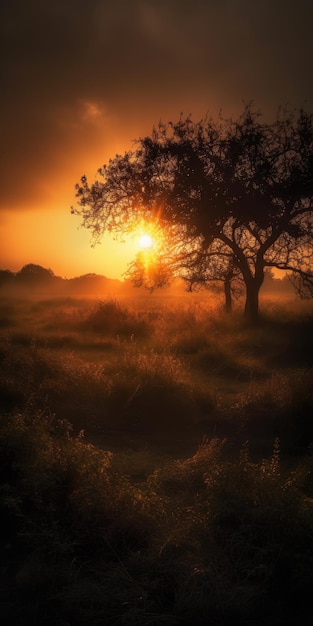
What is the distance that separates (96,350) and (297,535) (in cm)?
1248

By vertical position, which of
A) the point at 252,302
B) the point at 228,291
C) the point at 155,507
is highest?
the point at 228,291

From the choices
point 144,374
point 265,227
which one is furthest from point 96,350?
point 265,227

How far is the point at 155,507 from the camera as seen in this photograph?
4703 millimetres

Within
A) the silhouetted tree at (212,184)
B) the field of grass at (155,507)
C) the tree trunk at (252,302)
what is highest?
the silhouetted tree at (212,184)

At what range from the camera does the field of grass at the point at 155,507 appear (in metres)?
3.43

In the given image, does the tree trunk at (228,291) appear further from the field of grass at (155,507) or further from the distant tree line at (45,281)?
the distant tree line at (45,281)

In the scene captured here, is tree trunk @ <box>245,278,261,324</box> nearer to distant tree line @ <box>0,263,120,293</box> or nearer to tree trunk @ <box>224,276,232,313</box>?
tree trunk @ <box>224,276,232,313</box>

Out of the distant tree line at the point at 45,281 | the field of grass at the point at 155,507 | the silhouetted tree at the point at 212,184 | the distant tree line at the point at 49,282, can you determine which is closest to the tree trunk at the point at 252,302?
the silhouetted tree at the point at 212,184

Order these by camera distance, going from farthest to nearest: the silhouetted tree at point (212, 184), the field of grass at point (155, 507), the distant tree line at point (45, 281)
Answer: the distant tree line at point (45, 281), the silhouetted tree at point (212, 184), the field of grass at point (155, 507)

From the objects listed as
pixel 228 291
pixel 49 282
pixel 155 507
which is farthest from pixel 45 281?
pixel 155 507

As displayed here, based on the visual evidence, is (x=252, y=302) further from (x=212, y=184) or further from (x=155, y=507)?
(x=155, y=507)

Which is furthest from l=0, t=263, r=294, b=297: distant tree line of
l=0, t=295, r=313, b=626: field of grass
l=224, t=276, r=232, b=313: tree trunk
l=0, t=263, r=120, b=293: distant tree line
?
l=0, t=295, r=313, b=626: field of grass

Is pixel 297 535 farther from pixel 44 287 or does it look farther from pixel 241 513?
pixel 44 287

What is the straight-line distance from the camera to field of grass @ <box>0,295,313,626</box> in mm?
3430
